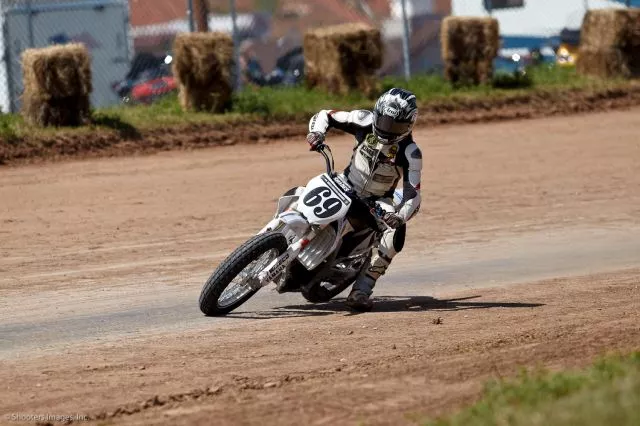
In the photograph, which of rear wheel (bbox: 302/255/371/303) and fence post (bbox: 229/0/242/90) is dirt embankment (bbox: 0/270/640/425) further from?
fence post (bbox: 229/0/242/90)

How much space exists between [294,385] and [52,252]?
6483 mm

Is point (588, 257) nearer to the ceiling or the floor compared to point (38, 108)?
nearer to the floor

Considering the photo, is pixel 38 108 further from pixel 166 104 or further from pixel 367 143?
pixel 367 143

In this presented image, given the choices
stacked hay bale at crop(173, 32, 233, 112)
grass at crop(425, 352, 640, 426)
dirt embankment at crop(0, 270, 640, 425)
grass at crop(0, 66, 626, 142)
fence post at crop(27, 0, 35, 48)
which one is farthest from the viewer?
fence post at crop(27, 0, 35, 48)

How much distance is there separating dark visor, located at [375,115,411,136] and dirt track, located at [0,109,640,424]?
1397 mm

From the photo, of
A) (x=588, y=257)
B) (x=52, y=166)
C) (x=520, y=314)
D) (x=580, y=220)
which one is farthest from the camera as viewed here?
(x=52, y=166)

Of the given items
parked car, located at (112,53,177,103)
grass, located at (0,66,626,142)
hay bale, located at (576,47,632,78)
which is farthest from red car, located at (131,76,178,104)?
hay bale, located at (576,47,632,78)

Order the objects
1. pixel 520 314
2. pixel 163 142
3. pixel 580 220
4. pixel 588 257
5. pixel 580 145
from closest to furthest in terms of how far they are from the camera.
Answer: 1. pixel 520 314
2. pixel 588 257
3. pixel 580 220
4. pixel 163 142
5. pixel 580 145

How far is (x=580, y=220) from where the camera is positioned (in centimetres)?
1511

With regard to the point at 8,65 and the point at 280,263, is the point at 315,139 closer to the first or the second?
the point at 280,263

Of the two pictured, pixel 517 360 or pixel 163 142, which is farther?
pixel 163 142

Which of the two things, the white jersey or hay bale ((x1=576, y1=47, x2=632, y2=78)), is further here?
hay bale ((x1=576, y1=47, x2=632, y2=78))

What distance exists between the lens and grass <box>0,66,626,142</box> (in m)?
19.8

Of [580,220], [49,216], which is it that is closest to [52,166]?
[49,216]
